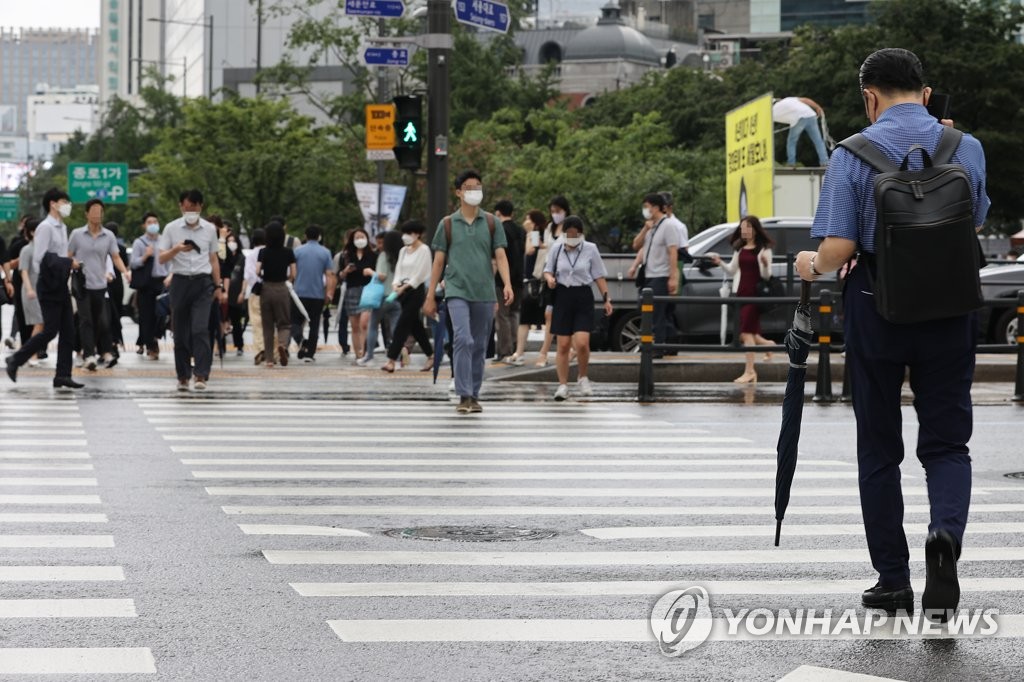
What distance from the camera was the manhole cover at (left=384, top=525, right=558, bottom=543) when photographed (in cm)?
830

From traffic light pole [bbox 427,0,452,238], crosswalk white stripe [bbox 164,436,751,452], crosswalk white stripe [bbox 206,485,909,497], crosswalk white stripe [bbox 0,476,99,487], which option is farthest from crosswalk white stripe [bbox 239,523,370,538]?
traffic light pole [bbox 427,0,452,238]

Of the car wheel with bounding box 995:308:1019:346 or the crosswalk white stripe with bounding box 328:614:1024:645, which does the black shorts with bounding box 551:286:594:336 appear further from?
the crosswalk white stripe with bounding box 328:614:1024:645

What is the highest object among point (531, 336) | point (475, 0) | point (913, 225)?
point (475, 0)

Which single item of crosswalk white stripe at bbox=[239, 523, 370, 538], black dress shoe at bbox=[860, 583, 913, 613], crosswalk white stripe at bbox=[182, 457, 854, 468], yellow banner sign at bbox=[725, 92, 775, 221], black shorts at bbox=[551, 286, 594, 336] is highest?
yellow banner sign at bbox=[725, 92, 775, 221]

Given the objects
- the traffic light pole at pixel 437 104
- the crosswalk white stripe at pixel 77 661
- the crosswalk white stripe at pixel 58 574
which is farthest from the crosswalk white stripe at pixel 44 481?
the traffic light pole at pixel 437 104

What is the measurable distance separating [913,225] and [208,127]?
50.2m

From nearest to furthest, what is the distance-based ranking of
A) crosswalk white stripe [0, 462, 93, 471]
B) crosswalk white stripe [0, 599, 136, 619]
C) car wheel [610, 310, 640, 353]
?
1. crosswalk white stripe [0, 599, 136, 619]
2. crosswalk white stripe [0, 462, 93, 471]
3. car wheel [610, 310, 640, 353]

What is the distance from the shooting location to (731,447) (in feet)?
42.2

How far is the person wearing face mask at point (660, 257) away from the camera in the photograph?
64.7 feet

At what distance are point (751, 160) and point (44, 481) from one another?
781 inches

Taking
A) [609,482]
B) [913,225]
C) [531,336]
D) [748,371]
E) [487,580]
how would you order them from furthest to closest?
[531,336], [748,371], [609,482], [487,580], [913,225]

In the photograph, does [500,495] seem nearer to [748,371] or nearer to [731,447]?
[731,447]

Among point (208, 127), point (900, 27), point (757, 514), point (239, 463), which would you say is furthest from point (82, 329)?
point (900, 27)

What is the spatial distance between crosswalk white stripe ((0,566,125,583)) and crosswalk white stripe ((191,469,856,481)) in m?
3.29
